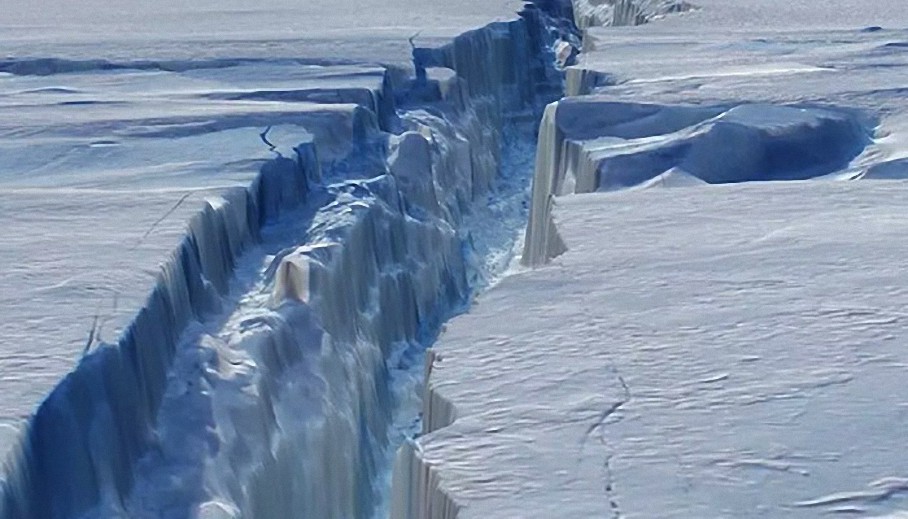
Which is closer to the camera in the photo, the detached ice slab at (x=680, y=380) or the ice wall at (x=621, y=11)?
the detached ice slab at (x=680, y=380)

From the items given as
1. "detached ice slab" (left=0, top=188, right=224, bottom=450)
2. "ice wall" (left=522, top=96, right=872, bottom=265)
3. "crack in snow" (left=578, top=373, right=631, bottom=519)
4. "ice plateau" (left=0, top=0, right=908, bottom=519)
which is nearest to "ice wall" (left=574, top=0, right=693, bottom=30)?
"ice plateau" (left=0, top=0, right=908, bottom=519)

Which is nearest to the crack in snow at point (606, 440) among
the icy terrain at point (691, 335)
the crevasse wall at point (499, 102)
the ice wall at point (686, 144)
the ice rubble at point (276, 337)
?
the icy terrain at point (691, 335)

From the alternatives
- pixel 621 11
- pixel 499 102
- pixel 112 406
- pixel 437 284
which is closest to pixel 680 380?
pixel 112 406

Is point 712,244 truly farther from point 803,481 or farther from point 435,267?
point 435,267

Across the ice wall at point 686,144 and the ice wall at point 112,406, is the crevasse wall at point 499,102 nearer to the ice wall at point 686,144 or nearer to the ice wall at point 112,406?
the ice wall at point 686,144

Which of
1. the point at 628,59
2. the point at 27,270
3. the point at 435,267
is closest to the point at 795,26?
the point at 628,59

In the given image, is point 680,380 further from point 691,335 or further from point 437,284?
point 437,284

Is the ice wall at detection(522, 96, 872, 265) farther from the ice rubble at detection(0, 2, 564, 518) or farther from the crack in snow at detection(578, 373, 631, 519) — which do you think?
the crack in snow at detection(578, 373, 631, 519)
